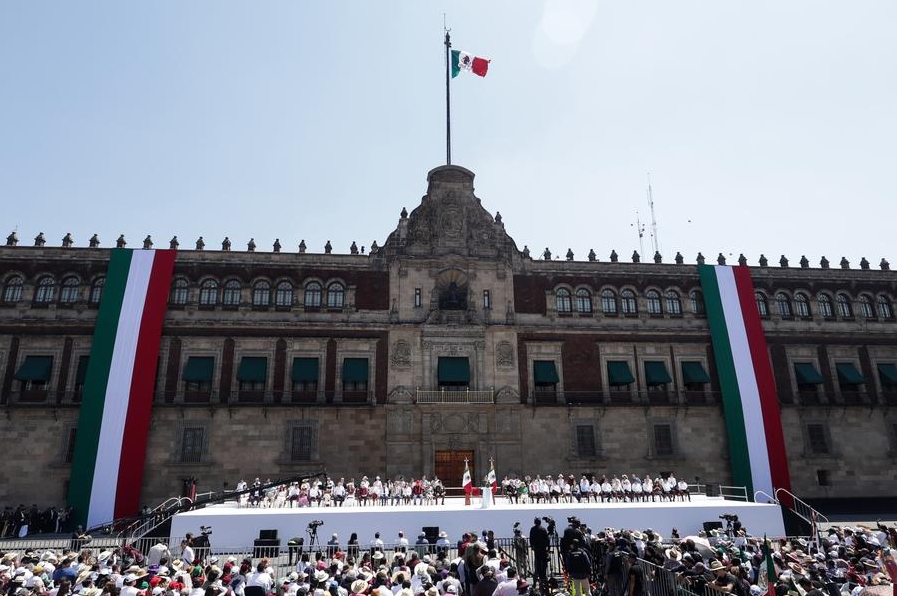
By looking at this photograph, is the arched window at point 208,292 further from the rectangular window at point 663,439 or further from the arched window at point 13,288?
the rectangular window at point 663,439

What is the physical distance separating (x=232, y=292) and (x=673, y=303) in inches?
1062

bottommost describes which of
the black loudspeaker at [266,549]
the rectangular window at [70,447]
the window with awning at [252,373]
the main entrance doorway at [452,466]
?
the black loudspeaker at [266,549]

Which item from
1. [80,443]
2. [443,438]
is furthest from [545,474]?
[80,443]

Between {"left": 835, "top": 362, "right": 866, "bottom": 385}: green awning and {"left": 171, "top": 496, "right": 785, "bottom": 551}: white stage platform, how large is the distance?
1773 centimetres

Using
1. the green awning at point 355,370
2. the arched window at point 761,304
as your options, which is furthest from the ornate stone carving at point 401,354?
the arched window at point 761,304

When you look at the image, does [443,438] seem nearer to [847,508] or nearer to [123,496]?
[123,496]

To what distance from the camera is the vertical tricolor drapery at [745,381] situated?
3422 cm

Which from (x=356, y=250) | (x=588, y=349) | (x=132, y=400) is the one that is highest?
(x=356, y=250)

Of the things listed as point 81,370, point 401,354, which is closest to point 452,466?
point 401,354

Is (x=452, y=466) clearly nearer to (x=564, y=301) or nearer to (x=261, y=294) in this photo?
(x=564, y=301)

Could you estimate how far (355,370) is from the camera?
1342 inches

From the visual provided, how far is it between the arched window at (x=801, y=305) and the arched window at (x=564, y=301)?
14.9 meters

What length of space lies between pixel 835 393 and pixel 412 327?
2636cm

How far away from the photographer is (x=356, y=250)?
3700cm
